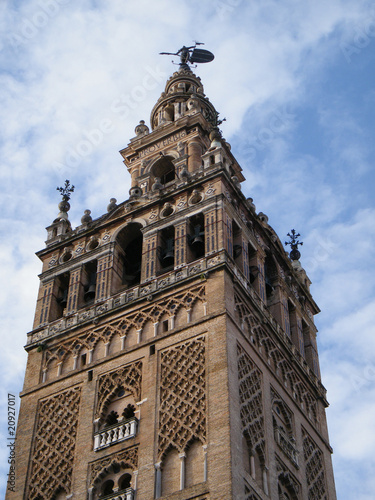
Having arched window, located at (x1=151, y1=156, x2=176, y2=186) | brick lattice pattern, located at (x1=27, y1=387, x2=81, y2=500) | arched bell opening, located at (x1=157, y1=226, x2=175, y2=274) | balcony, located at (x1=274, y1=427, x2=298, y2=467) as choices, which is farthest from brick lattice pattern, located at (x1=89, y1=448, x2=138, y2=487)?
arched window, located at (x1=151, y1=156, x2=176, y2=186)

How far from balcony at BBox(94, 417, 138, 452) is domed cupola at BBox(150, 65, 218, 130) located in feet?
60.6

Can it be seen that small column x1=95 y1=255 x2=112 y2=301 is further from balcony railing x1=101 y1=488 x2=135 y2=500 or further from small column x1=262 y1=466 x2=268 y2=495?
small column x1=262 y1=466 x2=268 y2=495

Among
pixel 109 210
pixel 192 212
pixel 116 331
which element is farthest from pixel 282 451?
pixel 109 210

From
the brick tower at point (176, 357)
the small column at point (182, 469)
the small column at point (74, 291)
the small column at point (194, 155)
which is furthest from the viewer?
the small column at point (194, 155)

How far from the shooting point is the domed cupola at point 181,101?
49.3m

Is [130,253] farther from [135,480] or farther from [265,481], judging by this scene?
[265,481]

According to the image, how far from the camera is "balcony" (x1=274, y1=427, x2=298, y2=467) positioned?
34.7m

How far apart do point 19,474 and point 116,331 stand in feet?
19.4

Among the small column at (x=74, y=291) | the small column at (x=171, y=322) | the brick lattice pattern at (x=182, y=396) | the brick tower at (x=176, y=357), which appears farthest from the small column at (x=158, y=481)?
the small column at (x=74, y=291)

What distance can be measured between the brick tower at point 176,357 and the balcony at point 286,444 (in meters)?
0.07

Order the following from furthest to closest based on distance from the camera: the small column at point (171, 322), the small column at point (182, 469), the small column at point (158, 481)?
the small column at point (171, 322), the small column at point (158, 481), the small column at point (182, 469)

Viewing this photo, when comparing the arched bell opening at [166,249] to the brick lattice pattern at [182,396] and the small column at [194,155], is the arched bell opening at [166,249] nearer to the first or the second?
the small column at [194,155]

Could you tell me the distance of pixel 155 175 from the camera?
155ft

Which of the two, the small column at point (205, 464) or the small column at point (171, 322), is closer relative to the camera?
the small column at point (205, 464)
